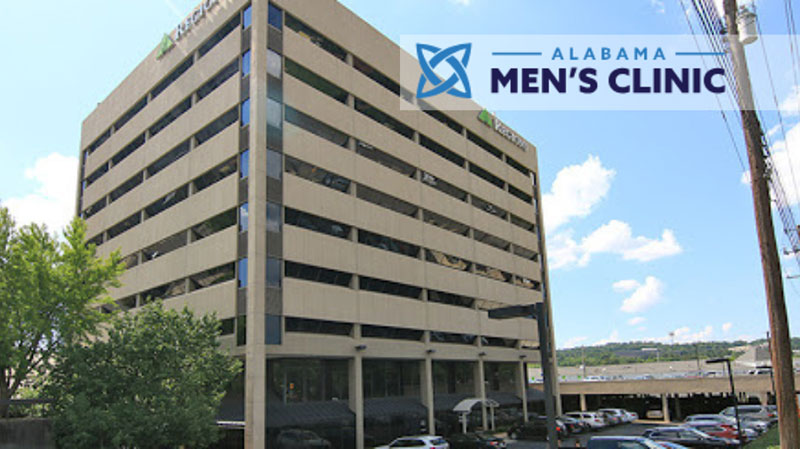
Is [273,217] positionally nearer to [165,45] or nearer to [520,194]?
[165,45]

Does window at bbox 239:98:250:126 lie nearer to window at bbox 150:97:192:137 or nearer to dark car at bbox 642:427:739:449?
window at bbox 150:97:192:137

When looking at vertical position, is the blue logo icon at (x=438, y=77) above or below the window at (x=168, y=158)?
above

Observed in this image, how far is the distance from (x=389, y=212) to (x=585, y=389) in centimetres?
3598

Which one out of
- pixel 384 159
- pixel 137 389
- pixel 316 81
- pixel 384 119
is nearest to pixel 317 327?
pixel 137 389

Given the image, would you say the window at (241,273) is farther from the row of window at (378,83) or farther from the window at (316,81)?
the row of window at (378,83)

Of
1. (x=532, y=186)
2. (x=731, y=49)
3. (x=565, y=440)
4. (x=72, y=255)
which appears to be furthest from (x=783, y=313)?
(x=532, y=186)

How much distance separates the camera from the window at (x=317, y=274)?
34188 mm

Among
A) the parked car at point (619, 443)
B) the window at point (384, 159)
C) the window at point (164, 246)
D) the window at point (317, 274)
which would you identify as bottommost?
the parked car at point (619, 443)

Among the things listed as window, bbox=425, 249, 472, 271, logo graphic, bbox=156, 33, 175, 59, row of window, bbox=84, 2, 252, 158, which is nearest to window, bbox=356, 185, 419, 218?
window, bbox=425, 249, 472, 271

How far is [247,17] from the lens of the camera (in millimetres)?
35812

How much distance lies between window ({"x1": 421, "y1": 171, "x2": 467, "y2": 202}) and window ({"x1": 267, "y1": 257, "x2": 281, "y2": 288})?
17018 millimetres

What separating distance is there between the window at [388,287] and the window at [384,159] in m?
8.67

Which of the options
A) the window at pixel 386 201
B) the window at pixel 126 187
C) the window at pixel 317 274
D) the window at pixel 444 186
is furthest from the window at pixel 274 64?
the window at pixel 126 187

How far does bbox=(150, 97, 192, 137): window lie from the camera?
4062 cm
